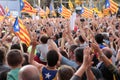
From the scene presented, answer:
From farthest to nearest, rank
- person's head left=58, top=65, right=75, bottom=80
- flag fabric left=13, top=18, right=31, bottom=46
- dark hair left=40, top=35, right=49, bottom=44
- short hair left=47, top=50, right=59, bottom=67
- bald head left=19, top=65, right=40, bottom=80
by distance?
flag fabric left=13, top=18, right=31, bottom=46
dark hair left=40, top=35, right=49, bottom=44
short hair left=47, top=50, right=59, bottom=67
person's head left=58, top=65, right=75, bottom=80
bald head left=19, top=65, right=40, bottom=80

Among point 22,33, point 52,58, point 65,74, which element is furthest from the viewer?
point 22,33

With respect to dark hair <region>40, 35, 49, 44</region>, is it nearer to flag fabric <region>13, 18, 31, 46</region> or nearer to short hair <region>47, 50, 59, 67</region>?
flag fabric <region>13, 18, 31, 46</region>

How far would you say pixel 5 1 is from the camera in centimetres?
5775

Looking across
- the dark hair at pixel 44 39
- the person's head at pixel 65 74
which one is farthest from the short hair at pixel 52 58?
the dark hair at pixel 44 39

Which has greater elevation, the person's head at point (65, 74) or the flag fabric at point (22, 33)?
the person's head at point (65, 74)

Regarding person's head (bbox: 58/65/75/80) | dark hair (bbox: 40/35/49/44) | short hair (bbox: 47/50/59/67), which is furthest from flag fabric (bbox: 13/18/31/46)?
person's head (bbox: 58/65/75/80)

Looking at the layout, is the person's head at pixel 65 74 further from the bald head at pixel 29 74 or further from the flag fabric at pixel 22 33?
the flag fabric at pixel 22 33

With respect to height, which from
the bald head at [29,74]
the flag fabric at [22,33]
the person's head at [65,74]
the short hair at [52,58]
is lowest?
the flag fabric at [22,33]

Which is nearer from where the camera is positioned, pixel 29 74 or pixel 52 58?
pixel 29 74

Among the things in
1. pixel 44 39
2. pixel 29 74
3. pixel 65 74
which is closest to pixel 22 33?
pixel 44 39

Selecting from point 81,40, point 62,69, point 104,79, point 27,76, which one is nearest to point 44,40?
point 81,40

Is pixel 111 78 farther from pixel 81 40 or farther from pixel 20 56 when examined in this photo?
pixel 81 40

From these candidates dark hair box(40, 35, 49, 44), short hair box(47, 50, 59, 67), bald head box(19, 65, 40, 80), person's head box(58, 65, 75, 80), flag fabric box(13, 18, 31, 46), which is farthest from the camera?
flag fabric box(13, 18, 31, 46)

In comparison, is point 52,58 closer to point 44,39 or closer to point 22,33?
point 44,39
